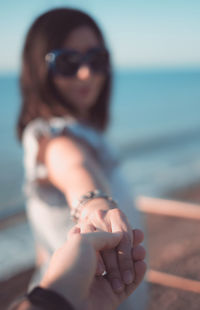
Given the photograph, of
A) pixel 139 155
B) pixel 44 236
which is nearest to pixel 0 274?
pixel 44 236

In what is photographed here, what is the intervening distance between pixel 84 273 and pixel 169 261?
3.41 m

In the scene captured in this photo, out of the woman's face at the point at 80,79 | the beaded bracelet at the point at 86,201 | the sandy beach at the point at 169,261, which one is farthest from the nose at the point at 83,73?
the sandy beach at the point at 169,261

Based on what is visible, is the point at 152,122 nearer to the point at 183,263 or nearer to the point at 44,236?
the point at 183,263

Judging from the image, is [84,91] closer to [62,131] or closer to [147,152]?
[62,131]

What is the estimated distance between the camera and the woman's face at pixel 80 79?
148cm

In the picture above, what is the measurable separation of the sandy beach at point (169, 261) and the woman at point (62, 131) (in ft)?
3.61

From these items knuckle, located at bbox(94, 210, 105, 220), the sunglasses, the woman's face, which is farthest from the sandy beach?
knuckle, located at bbox(94, 210, 105, 220)

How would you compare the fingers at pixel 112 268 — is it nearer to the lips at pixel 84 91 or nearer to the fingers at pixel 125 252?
the fingers at pixel 125 252

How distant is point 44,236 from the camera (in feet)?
4.62

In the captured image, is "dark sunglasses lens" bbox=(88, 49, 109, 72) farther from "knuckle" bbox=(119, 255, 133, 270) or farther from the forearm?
"knuckle" bbox=(119, 255, 133, 270)

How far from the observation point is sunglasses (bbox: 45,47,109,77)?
1.45 metres

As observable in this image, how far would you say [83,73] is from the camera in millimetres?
1573

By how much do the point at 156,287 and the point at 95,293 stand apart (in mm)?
2702

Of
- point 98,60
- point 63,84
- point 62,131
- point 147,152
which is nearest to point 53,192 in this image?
point 62,131
